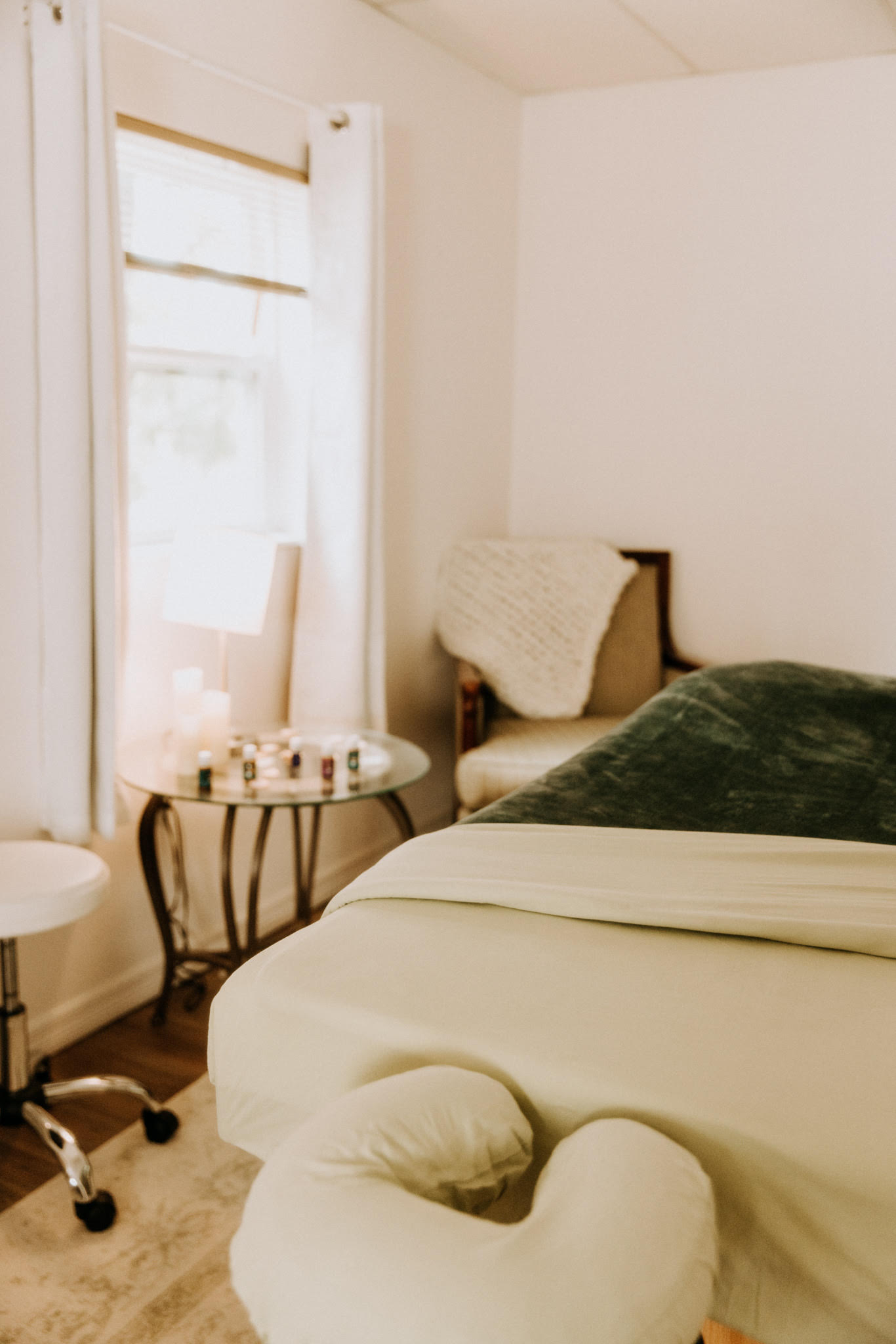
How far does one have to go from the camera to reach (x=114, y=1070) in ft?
7.63

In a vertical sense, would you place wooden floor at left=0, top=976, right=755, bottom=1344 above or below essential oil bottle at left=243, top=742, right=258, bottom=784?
below

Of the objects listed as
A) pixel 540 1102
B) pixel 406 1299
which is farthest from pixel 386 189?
pixel 406 1299

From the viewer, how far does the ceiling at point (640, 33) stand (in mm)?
2859

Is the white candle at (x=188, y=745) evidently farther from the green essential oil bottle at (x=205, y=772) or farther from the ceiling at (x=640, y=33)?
the ceiling at (x=640, y=33)

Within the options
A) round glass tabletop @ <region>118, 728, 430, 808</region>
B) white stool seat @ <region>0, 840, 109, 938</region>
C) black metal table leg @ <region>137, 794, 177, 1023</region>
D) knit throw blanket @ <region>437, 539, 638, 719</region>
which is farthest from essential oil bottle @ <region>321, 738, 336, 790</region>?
knit throw blanket @ <region>437, 539, 638, 719</region>

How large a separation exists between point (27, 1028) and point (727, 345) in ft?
9.16

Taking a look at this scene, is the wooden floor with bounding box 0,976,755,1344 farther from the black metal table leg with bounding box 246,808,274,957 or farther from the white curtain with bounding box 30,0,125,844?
the white curtain with bounding box 30,0,125,844

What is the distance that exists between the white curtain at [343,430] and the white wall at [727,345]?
1076mm

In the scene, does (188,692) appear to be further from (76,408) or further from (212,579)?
(76,408)

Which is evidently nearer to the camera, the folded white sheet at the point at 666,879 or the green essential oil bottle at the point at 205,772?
the folded white sheet at the point at 666,879

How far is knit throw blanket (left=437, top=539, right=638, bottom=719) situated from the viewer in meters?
3.35

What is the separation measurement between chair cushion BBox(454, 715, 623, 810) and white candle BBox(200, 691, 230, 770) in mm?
→ 812

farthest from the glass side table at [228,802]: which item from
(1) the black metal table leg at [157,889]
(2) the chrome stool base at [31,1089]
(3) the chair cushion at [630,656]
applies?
(3) the chair cushion at [630,656]

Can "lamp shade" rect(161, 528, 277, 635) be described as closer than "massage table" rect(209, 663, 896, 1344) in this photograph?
No
